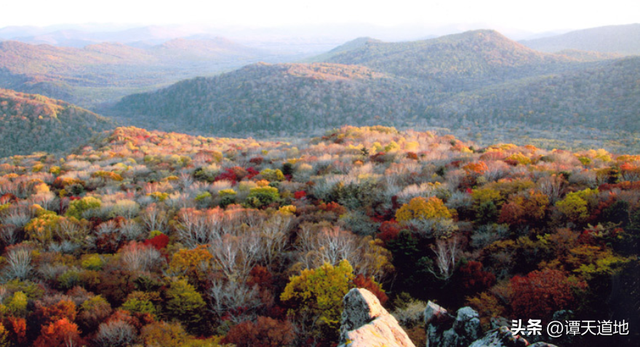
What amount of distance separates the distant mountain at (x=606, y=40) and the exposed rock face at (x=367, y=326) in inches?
7081

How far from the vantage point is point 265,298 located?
11.8 metres

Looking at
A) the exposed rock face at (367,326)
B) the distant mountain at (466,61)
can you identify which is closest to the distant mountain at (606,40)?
the distant mountain at (466,61)

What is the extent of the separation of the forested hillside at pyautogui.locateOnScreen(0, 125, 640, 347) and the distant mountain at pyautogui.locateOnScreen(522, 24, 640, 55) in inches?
6596

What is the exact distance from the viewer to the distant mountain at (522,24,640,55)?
145 metres

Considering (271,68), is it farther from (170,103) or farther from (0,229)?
(0,229)

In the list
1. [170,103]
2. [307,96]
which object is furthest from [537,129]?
[170,103]

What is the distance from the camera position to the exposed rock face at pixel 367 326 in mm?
5156

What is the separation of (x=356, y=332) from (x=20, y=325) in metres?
10.5

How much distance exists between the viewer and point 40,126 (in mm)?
77375

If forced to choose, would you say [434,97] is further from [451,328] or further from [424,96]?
[451,328]

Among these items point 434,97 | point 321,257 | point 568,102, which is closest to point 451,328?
point 321,257

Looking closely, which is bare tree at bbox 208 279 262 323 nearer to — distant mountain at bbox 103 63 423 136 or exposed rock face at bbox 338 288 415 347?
exposed rock face at bbox 338 288 415 347

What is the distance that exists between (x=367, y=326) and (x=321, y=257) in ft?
24.9

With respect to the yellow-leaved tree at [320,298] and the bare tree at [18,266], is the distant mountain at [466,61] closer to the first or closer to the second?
the yellow-leaved tree at [320,298]
